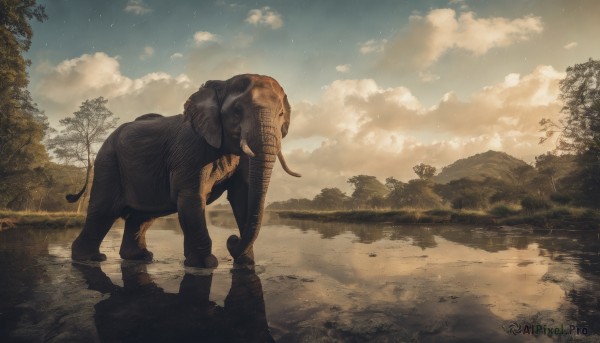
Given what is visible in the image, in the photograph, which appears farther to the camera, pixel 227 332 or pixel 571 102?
pixel 571 102

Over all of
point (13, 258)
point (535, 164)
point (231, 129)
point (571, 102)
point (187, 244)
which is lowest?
point (13, 258)

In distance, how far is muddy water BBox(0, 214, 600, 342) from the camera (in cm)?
246

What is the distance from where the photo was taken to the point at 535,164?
3678 centimetres

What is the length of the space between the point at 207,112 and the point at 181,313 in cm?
310

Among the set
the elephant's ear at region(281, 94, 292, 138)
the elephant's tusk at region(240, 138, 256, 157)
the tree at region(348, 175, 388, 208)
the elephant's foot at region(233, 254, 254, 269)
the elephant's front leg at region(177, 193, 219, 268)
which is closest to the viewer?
the elephant's tusk at region(240, 138, 256, 157)

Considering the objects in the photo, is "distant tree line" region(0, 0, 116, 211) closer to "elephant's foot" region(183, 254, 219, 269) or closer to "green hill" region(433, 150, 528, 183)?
"elephant's foot" region(183, 254, 219, 269)

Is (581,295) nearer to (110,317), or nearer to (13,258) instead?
(110,317)

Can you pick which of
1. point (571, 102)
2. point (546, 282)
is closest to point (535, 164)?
point (571, 102)

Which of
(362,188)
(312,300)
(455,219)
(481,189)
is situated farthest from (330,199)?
(312,300)

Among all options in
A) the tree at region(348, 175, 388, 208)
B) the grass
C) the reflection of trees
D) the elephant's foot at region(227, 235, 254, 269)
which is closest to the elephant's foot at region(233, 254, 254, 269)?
the elephant's foot at region(227, 235, 254, 269)

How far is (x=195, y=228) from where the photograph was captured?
16.4 ft

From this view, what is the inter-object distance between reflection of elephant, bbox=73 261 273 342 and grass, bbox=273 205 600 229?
13.4 m

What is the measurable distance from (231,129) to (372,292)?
9.89 feet

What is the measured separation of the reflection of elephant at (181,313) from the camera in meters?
2.43
